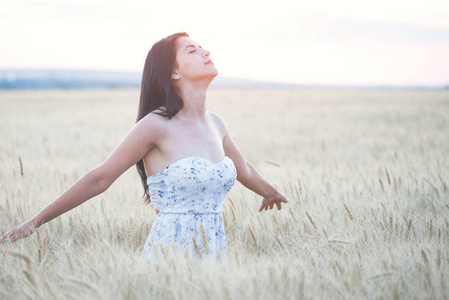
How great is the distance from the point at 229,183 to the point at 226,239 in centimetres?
40

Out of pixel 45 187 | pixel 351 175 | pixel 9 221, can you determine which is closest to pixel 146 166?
pixel 9 221

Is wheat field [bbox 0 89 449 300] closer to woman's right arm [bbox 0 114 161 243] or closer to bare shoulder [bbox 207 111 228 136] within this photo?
woman's right arm [bbox 0 114 161 243]

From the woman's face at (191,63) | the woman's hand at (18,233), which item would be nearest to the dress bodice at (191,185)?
the woman's face at (191,63)

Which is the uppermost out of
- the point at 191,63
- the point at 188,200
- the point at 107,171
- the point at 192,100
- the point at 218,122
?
the point at 191,63

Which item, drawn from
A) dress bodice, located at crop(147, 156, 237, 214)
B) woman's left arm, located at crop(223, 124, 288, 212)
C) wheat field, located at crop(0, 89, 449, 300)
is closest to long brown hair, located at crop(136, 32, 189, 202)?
dress bodice, located at crop(147, 156, 237, 214)

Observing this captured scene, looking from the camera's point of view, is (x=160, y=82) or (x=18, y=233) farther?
(x=160, y=82)

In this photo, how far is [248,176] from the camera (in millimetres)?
2643

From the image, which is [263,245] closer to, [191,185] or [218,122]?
[191,185]

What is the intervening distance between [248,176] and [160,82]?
0.71 m

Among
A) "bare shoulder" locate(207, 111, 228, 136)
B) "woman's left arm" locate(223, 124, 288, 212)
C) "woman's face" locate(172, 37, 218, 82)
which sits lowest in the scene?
"woman's left arm" locate(223, 124, 288, 212)

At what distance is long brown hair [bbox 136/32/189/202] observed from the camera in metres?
2.25

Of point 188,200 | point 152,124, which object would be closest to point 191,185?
point 188,200

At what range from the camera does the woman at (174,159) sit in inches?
85.0

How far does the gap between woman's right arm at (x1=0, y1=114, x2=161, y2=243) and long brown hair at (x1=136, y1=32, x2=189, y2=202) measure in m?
0.09
